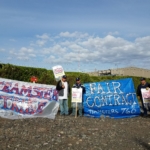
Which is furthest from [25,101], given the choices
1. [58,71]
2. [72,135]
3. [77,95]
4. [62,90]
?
[72,135]

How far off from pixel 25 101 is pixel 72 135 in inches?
161

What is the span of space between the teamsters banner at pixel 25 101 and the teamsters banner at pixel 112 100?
1558 millimetres

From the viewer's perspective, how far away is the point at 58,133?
24.8ft

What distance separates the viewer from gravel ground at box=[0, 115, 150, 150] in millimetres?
6410

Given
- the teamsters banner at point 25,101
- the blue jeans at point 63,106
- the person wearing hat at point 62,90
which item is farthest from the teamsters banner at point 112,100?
the teamsters banner at point 25,101

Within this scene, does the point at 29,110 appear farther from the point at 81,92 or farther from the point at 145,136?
the point at 145,136

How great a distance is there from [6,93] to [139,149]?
6336 millimetres

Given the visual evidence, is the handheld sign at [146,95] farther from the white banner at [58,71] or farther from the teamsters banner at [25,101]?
the teamsters banner at [25,101]

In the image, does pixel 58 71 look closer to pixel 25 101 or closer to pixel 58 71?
pixel 58 71

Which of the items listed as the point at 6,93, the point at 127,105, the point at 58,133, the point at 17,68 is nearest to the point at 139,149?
the point at 58,133

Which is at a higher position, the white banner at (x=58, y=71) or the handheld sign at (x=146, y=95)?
the white banner at (x=58, y=71)

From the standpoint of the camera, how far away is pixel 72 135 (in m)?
7.38

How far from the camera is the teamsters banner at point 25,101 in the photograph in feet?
34.9

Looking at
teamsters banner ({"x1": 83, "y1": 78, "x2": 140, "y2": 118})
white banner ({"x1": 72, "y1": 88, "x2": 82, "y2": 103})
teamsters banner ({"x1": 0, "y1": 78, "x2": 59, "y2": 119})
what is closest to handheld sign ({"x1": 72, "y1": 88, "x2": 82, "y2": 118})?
white banner ({"x1": 72, "y1": 88, "x2": 82, "y2": 103})
